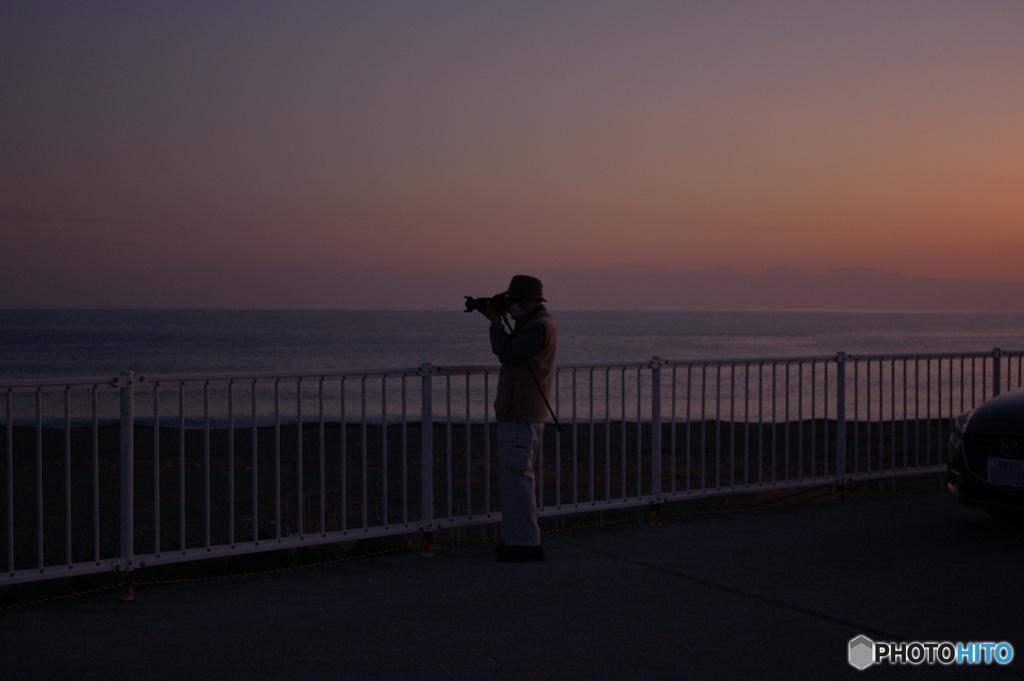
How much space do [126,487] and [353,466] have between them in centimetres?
1027

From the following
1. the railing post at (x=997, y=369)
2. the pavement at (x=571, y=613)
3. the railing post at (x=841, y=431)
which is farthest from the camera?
the railing post at (x=997, y=369)

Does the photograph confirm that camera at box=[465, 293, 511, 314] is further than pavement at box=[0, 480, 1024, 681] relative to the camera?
Yes

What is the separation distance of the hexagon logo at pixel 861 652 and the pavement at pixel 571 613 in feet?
0.14

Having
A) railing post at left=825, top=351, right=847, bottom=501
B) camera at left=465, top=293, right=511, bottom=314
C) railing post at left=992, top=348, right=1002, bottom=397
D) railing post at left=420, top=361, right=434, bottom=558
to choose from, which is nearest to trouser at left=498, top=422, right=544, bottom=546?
railing post at left=420, top=361, right=434, bottom=558

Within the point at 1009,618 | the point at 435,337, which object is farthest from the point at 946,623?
the point at 435,337

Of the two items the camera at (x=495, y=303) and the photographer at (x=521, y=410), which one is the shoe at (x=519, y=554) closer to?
the photographer at (x=521, y=410)

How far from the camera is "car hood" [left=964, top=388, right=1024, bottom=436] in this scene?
6812 mm

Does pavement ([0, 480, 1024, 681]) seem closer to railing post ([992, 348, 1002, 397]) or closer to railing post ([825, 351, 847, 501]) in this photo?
railing post ([825, 351, 847, 501])

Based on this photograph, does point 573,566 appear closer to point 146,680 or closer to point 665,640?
point 665,640

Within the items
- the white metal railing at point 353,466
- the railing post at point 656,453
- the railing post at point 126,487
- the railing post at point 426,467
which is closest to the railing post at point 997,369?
the white metal railing at point 353,466

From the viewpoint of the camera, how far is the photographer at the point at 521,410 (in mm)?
6410

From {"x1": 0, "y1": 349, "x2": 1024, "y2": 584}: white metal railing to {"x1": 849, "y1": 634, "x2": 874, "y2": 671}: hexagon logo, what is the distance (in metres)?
1.88

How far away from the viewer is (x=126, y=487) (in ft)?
18.6

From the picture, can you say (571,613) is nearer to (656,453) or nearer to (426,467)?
(426,467)
